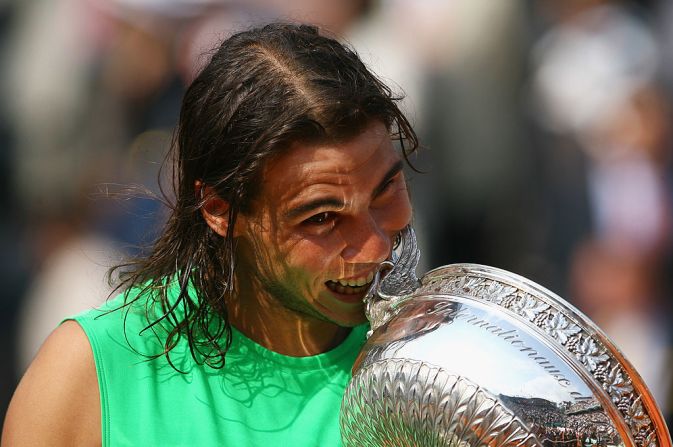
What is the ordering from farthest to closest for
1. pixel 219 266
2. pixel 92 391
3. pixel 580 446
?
pixel 219 266 → pixel 92 391 → pixel 580 446

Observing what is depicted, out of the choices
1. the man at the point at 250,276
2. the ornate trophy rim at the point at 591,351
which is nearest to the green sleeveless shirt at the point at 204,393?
the man at the point at 250,276

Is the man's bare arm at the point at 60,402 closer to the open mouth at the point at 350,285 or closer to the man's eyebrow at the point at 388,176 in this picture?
the open mouth at the point at 350,285

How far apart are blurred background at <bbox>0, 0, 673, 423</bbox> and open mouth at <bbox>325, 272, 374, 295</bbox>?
1972 mm

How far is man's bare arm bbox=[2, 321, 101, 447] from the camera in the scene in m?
1.80

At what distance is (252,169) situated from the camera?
185cm

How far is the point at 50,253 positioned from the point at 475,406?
269 centimetres

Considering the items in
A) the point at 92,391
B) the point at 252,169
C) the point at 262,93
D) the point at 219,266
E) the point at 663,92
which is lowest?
the point at 92,391

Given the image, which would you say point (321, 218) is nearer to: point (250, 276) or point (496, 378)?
point (250, 276)

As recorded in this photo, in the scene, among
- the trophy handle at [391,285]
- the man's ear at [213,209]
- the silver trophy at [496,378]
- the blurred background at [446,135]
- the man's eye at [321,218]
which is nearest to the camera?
the silver trophy at [496,378]

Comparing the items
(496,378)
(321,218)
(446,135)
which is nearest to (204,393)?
(321,218)

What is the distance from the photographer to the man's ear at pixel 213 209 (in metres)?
1.95

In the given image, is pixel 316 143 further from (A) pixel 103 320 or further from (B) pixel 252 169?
(A) pixel 103 320

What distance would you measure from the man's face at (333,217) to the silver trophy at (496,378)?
0.19 meters

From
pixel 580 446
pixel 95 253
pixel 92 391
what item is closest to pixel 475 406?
pixel 580 446
